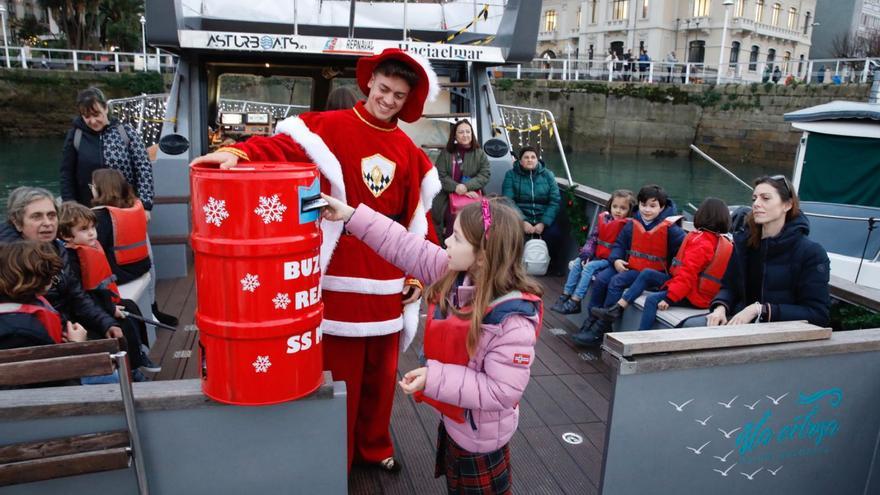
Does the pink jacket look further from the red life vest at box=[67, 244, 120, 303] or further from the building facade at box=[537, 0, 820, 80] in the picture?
the building facade at box=[537, 0, 820, 80]

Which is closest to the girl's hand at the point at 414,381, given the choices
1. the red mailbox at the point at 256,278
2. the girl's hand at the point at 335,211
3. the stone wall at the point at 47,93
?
the red mailbox at the point at 256,278

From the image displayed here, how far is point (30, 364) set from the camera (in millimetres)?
1909

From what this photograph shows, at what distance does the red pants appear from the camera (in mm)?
2682

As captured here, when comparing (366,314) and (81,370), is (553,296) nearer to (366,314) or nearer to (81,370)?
(366,314)

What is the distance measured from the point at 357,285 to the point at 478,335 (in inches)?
29.6

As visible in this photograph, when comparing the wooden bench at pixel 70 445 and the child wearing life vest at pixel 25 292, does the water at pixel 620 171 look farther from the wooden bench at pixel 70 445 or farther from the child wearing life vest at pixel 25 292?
the wooden bench at pixel 70 445

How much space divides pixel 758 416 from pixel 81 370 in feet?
7.84

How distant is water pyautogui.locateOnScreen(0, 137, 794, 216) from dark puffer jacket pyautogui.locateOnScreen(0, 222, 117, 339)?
53.1 feet

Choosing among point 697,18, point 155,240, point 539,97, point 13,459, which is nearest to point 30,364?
point 13,459

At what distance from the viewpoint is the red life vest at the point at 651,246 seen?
4324 mm

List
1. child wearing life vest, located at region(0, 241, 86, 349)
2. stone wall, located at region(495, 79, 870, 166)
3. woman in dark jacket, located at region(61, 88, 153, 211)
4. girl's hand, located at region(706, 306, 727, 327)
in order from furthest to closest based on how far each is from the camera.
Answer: stone wall, located at region(495, 79, 870, 166), woman in dark jacket, located at region(61, 88, 153, 211), girl's hand, located at region(706, 306, 727, 327), child wearing life vest, located at region(0, 241, 86, 349)

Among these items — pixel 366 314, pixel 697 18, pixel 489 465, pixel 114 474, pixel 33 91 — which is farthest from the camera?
pixel 697 18

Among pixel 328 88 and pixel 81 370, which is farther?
pixel 328 88

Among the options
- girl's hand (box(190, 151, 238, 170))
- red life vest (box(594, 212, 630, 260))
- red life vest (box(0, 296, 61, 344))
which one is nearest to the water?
red life vest (box(594, 212, 630, 260))
